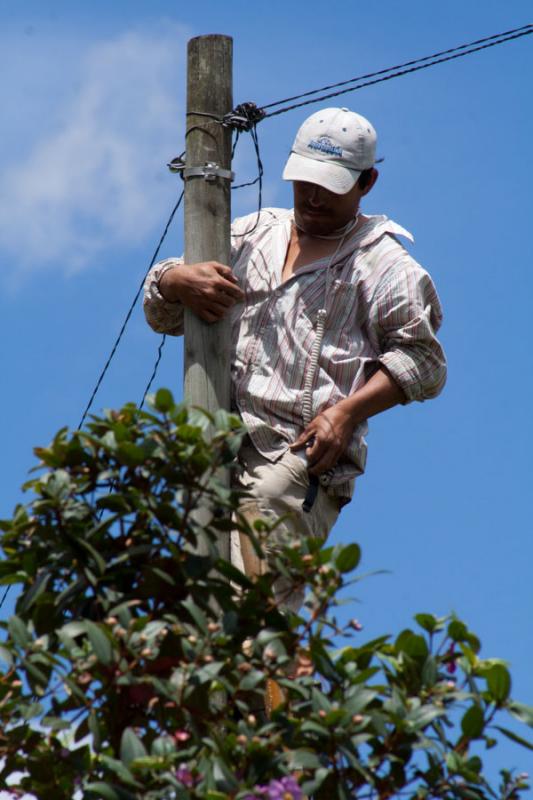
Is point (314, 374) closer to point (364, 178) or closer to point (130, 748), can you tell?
point (364, 178)

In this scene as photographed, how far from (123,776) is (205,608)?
564 millimetres

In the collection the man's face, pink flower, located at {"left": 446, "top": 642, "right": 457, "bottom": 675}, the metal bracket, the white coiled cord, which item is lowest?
pink flower, located at {"left": 446, "top": 642, "right": 457, "bottom": 675}

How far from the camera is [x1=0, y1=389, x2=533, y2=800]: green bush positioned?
374 cm

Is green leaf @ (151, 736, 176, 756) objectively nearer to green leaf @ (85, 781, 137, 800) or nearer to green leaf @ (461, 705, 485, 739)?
green leaf @ (85, 781, 137, 800)

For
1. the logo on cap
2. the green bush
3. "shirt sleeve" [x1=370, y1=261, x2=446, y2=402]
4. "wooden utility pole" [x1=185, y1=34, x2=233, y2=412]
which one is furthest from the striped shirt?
the green bush

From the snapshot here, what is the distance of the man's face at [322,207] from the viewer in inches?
238

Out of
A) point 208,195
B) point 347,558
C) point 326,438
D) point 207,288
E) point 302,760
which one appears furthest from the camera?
point 208,195

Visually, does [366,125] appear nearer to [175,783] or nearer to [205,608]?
[205,608]

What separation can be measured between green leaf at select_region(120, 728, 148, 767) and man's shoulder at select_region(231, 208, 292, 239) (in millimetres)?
3054

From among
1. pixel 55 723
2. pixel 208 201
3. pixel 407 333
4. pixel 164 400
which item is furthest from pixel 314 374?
pixel 55 723

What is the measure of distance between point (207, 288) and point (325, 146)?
75 cm

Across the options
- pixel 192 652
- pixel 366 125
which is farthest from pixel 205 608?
pixel 366 125

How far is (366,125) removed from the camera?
6.19m

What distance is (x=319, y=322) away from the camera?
5910mm
